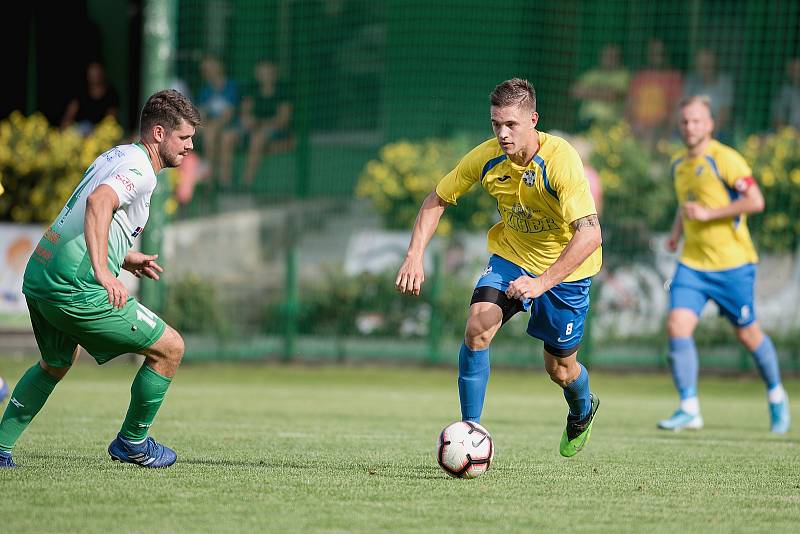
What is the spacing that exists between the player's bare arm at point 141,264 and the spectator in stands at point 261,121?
10179 mm

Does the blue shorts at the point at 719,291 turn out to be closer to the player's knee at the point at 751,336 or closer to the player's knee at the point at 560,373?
the player's knee at the point at 751,336

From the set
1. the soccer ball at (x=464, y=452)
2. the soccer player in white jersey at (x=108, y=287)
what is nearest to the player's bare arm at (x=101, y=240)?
the soccer player in white jersey at (x=108, y=287)

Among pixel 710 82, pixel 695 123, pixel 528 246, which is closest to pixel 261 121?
pixel 710 82

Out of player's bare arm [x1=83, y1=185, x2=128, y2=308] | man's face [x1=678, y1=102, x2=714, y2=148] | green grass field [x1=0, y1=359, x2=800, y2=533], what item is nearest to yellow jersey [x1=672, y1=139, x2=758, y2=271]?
man's face [x1=678, y1=102, x2=714, y2=148]

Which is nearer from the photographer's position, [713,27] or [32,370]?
[32,370]

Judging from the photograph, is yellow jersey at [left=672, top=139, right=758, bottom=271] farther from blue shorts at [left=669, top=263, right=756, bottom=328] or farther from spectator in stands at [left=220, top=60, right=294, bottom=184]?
spectator in stands at [left=220, top=60, right=294, bottom=184]

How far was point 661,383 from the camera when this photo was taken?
14914 millimetres

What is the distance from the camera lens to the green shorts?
568cm

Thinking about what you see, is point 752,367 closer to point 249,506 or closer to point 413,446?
point 413,446

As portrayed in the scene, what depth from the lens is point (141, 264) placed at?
6.31 metres

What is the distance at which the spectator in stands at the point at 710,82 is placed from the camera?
16828mm

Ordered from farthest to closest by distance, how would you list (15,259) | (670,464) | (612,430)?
(15,259), (612,430), (670,464)

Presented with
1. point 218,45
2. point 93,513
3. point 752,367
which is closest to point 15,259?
point 218,45

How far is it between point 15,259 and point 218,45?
4.50m
